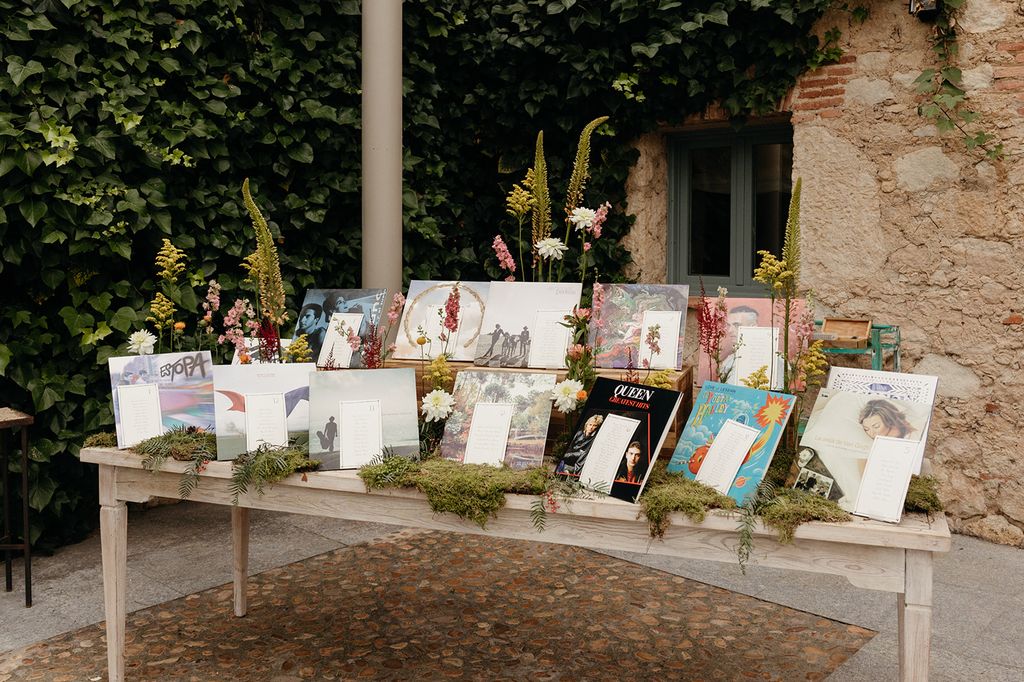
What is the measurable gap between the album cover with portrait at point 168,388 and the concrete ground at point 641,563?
1.14 metres

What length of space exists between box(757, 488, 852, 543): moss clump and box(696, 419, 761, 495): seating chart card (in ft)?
0.48

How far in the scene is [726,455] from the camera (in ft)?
6.93

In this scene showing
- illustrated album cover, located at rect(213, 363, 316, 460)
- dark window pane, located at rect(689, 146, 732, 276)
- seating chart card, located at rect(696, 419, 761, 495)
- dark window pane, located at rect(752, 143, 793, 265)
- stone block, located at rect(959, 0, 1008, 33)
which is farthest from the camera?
dark window pane, located at rect(689, 146, 732, 276)

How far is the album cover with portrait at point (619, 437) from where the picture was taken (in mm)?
2117

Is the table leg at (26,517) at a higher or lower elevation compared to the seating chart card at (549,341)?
lower

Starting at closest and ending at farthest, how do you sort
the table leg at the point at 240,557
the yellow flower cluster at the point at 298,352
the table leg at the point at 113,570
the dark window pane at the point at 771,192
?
1. the table leg at the point at 113,570
2. the yellow flower cluster at the point at 298,352
3. the table leg at the point at 240,557
4. the dark window pane at the point at 771,192

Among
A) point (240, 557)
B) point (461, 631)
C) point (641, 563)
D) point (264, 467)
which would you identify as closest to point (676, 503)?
point (264, 467)

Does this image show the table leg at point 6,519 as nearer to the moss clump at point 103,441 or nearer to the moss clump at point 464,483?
the moss clump at point 103,441

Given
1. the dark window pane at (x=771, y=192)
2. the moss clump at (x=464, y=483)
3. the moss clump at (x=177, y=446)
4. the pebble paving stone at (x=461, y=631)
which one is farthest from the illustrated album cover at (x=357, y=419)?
the dark window pane at (x=771, y=192)

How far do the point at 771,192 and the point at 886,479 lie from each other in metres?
3.53

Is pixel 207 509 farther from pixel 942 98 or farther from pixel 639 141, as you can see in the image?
pixel 942 98

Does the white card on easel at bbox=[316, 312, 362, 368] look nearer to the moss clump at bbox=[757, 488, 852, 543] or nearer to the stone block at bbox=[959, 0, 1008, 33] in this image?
the moss clump at bbox=[757, 488, 852, 543]

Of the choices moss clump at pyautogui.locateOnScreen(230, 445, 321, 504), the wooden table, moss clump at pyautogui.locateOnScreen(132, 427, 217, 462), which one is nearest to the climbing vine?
the wooden table

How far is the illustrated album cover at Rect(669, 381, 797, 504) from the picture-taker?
6.72 ft
